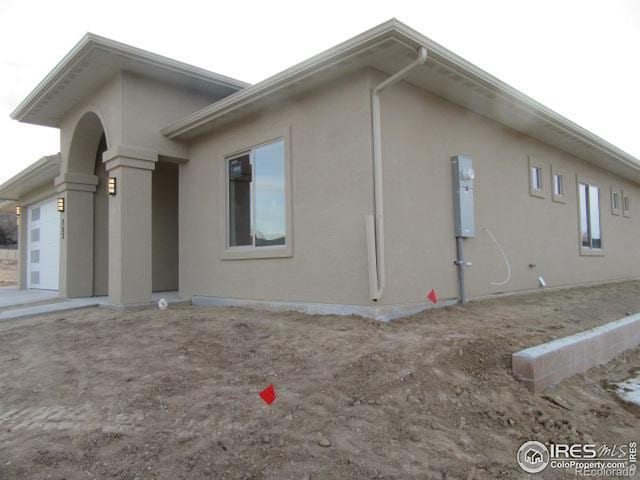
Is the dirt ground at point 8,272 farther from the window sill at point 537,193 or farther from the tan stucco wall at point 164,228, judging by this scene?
the window sill at point 537,193

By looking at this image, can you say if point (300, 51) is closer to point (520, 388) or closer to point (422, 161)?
point (422, 161)

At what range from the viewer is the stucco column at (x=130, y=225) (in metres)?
7.57

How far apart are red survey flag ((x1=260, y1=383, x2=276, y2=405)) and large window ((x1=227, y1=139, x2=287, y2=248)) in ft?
11.0

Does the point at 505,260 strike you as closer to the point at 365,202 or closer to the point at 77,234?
the point at 365,202

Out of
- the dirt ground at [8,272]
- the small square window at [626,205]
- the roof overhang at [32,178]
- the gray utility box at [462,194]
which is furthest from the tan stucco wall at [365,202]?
the dirt ground at [8,272]

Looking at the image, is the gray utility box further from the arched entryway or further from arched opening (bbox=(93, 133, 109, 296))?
arched opening (bbox=(93, 133, 109, 296))

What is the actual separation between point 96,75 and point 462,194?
6.61 meters

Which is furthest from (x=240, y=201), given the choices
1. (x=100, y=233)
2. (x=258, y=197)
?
(x=100, y=233)

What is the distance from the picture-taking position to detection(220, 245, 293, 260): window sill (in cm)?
653

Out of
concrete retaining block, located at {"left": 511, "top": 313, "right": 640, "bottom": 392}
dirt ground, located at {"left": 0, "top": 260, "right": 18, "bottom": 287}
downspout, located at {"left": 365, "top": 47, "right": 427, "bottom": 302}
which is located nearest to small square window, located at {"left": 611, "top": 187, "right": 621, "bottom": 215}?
concrete retaining block, located at {"left": 511, "top": 313, "right": 640, "bottom": 392}

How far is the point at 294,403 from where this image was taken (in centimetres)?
326

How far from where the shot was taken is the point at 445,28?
9.03m

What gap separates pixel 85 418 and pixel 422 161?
16.5 feet

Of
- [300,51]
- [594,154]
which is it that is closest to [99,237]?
[300,51]
